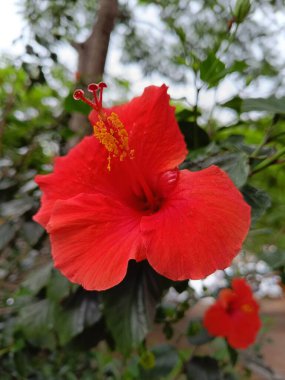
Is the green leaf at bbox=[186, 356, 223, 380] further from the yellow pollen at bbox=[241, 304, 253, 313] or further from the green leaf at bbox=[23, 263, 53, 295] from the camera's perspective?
the green leaf at bbox=[23, 263, 53, 295]

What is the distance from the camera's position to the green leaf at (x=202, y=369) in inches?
45.1

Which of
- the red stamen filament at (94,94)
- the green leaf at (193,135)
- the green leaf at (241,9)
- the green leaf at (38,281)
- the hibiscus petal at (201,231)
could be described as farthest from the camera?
the green leaf at (38,281)

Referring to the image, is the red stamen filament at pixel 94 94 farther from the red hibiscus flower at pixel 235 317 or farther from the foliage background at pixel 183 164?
the red hibiscus flower at pixel 235 317

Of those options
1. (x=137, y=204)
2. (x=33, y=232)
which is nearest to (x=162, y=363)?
(x=33, y=232)

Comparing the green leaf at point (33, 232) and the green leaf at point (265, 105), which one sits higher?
the green leaf at point (265, 105)

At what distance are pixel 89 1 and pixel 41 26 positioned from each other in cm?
45

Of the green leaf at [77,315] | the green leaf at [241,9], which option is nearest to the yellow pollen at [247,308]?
the green leaf at [77,315]

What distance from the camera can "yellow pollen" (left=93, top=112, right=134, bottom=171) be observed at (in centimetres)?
59

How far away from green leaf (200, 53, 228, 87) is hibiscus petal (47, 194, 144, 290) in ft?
0.91

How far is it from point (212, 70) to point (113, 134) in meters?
0.22

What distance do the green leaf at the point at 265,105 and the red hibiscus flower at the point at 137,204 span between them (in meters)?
0.17

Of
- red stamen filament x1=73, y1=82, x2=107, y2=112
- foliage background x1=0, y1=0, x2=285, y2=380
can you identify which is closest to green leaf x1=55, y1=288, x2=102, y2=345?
foliage background x1=0, y1=0, x2=285, y2=380

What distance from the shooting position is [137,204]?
65 cm

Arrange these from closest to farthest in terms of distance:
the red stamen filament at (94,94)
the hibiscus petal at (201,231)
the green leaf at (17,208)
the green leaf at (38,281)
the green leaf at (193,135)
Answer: the hibiscus petal at (201,231)
the red stamen filament at (94,94)
the green leaf at (193,135)
the green leaf at (38,281)
the green leaf at (17,208)
